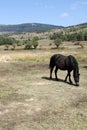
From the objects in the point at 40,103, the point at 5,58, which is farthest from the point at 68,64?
the point at 5,58

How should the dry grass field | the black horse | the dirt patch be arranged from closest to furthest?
the dry grass field
the black horse
the dirt patch

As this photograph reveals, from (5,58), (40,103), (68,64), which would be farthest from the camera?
(5,58)

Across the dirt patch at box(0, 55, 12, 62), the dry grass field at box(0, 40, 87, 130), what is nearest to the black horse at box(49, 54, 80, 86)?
the dry grass field at box(0, 40, 87, 130)

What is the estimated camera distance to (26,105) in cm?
1681

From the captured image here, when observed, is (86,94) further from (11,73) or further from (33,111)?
(11,73)

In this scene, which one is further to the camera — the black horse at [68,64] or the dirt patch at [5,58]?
the dirt patch at [5,58]

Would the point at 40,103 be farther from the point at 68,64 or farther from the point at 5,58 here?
the point at 5,58

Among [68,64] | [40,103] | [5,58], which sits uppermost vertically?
[68,64]

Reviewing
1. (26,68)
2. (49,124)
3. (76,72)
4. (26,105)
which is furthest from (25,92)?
(26,68)

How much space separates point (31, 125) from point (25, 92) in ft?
21.1

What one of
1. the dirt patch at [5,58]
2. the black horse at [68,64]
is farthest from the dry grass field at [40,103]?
the dirt patch at [5,58]

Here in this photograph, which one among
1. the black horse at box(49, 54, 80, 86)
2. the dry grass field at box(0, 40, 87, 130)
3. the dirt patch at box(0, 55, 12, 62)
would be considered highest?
the black horse at box(49, 54, 80, 86)

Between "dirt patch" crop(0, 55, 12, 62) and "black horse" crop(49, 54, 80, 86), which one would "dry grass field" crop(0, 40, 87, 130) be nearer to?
"black horse" crop(49, 54, 80, 86)

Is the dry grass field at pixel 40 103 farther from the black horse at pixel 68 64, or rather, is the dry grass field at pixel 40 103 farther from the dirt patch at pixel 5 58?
the dirt patch at pixel 5 58
